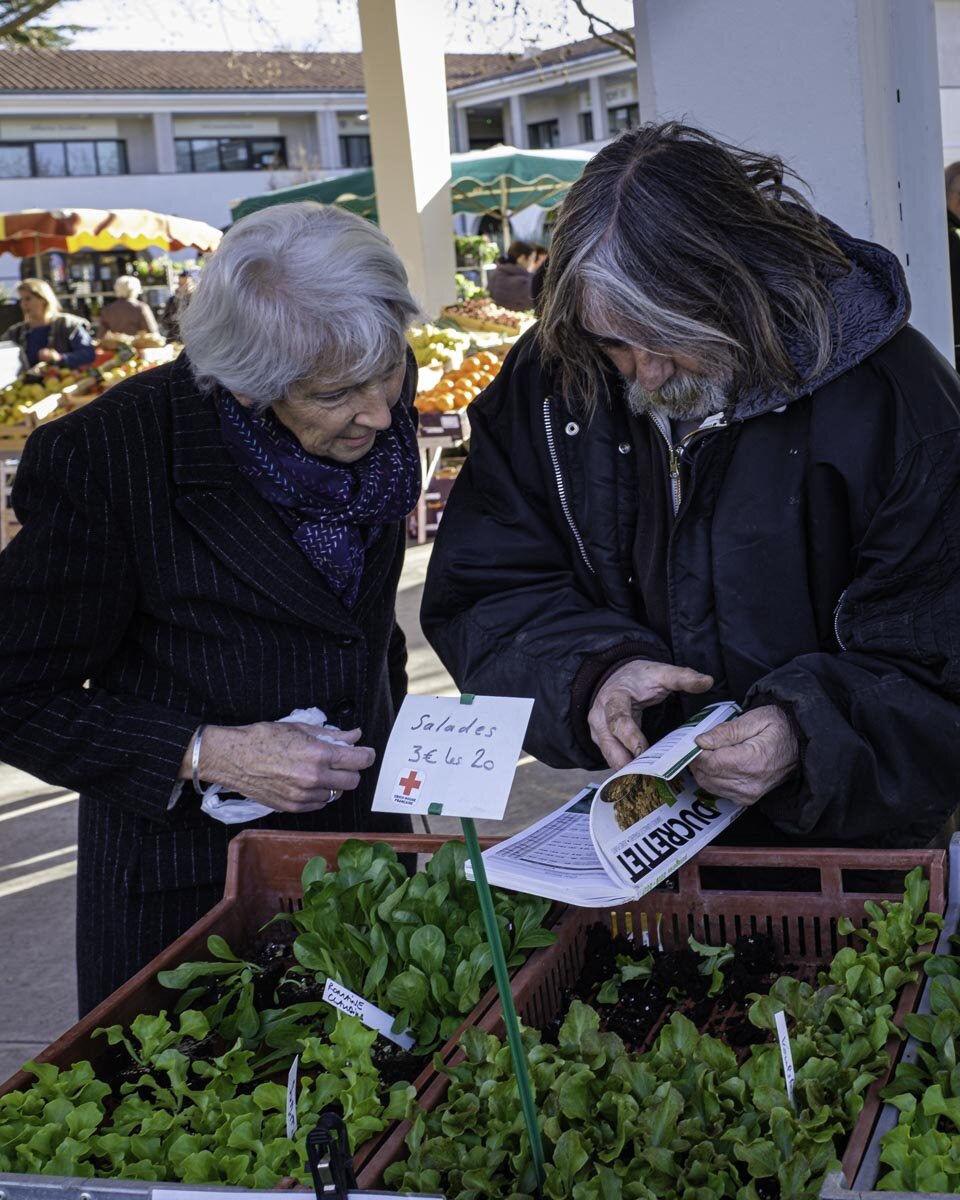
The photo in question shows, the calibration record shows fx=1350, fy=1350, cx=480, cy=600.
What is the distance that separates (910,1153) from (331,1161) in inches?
17.5

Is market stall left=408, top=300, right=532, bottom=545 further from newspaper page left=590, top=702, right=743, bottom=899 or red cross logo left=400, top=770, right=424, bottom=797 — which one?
red cross logo left=400, top=770, right=424, bottom=797

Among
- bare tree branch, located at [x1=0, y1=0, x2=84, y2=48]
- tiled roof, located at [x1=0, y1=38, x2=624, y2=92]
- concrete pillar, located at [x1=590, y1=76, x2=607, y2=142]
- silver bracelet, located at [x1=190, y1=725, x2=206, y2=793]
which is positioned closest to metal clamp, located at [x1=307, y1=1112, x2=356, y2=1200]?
silver bracelet, located at [x1=190, y1=725, x2=206, y2=793]

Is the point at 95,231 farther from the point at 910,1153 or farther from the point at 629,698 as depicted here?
the point at 910,1153

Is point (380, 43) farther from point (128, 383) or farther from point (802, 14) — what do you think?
point (128, 383)

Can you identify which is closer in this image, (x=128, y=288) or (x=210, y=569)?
(x=210, y=569)

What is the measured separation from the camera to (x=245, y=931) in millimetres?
1714

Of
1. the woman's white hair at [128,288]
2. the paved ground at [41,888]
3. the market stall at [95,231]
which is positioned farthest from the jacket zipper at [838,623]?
the market stall at [95,231]

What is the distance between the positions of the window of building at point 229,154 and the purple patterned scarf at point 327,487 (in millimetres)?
38433

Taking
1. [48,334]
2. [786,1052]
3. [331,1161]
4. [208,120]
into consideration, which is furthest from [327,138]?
[331,1161]

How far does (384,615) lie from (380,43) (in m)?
7.88

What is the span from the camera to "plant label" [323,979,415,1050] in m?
1.39

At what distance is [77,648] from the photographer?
1711mm

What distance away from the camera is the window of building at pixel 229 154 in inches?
1495

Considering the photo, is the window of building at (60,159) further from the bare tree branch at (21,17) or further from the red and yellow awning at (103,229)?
the bare tree branch at (21,17)
